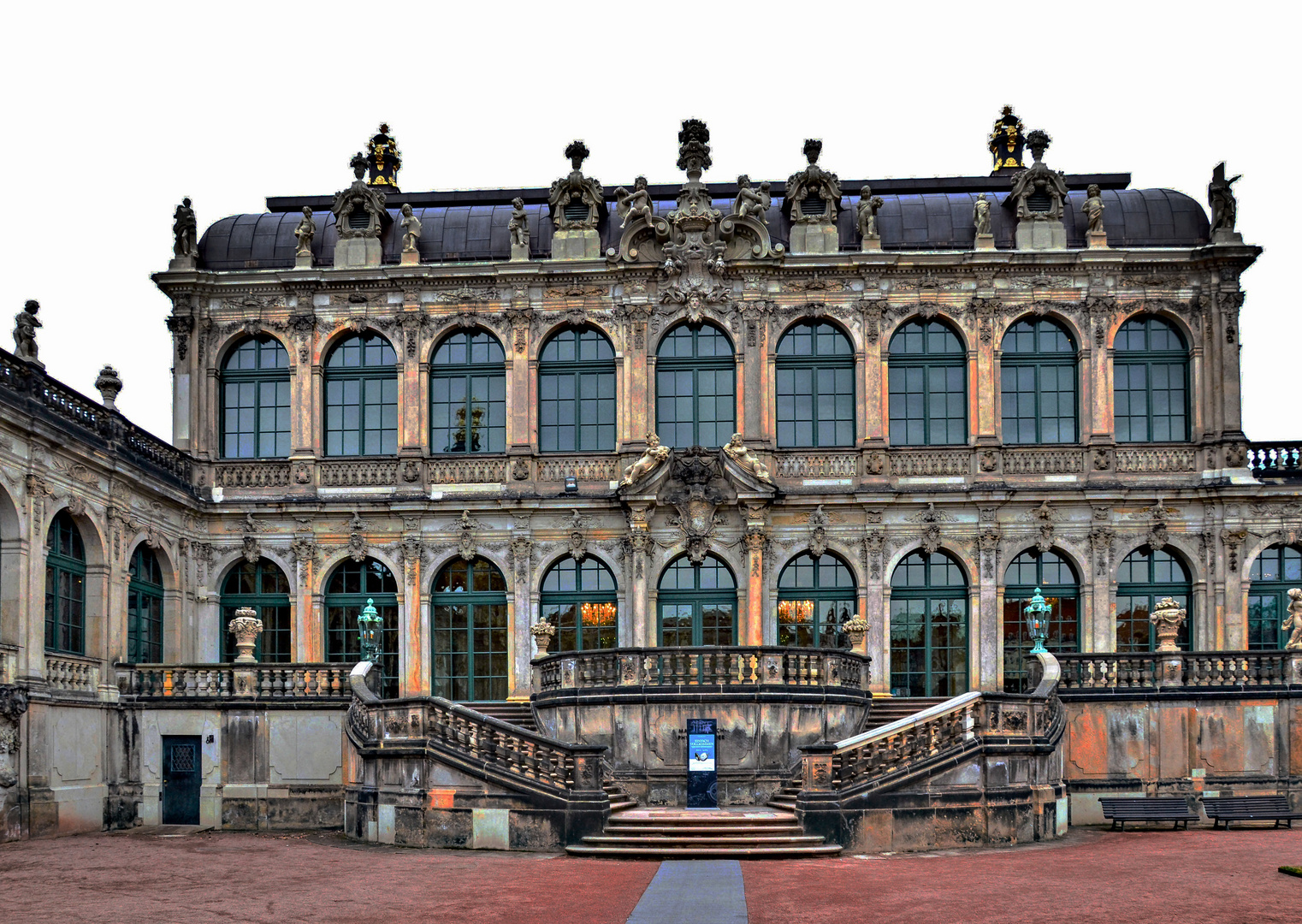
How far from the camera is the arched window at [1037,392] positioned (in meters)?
35.3

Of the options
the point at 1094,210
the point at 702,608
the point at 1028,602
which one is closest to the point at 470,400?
the point at 702,608

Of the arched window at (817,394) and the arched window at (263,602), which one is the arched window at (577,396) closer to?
the arched window at (817,394)

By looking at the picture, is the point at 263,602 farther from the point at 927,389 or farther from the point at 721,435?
the point at 927,389

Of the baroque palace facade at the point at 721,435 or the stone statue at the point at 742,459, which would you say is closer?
the stone statue at the point at 742,459

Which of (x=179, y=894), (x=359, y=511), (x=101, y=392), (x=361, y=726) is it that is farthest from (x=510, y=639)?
(x=179, y=894)

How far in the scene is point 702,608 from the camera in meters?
34.7

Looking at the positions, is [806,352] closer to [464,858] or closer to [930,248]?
[930,248]

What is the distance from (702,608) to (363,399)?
932cm

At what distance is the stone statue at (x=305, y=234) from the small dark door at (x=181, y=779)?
12.0m

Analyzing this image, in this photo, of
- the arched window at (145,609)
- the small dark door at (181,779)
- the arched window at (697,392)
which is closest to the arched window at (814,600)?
the arched window at (697,392)

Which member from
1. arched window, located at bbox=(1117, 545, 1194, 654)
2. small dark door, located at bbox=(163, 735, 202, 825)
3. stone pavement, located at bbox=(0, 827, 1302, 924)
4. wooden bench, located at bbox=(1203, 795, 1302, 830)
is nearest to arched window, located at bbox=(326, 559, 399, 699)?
small dark door, located at bbox=(163, 735, 202, 825)

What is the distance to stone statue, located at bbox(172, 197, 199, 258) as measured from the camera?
118 ft

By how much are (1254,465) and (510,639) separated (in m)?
17.0

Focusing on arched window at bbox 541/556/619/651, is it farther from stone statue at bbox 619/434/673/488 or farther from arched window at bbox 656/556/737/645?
stone statue at bbox 619/434/673/488
